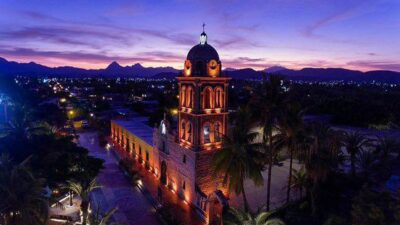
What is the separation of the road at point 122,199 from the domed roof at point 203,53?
14161 millimetres

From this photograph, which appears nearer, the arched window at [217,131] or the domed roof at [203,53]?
the domed roof at [203,53]

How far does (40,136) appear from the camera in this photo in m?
27.9

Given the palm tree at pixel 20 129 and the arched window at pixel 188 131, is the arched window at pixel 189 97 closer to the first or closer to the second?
the arched window at pixel 188 131

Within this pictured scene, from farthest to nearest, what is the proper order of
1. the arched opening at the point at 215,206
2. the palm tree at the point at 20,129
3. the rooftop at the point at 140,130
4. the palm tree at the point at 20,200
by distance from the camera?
the rooftop at the point at 140,130 < the palm tree at the point at 20,129 < the arched opening at the point at 215,206 < the palm tree at the point at 20,200

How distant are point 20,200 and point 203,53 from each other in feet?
57.6

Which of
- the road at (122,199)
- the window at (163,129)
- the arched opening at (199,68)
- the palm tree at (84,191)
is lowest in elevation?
the road at (122,199)

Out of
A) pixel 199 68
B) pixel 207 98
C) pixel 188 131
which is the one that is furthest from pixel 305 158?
pixel 199 68

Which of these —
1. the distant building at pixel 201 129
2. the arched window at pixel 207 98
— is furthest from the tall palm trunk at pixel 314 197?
the arched window at pixel 207 98

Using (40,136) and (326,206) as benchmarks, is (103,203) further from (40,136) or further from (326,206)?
(326,206)

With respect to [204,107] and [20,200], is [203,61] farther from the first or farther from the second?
[20,200]

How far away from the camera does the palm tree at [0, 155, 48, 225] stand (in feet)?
51.6

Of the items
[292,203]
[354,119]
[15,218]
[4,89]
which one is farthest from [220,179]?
[4,89]

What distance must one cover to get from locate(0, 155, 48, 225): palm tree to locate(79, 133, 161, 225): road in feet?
33.2

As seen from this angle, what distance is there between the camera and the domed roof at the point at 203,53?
1063 inches
